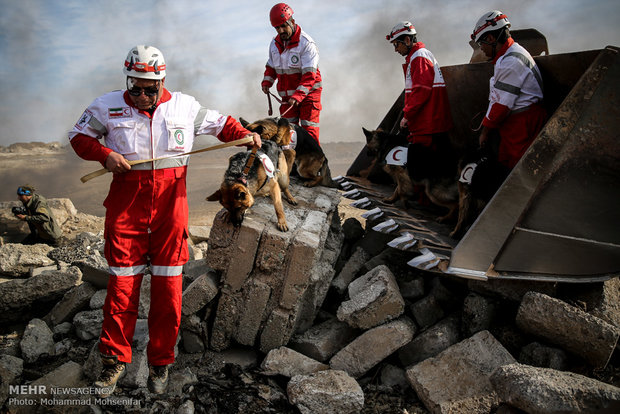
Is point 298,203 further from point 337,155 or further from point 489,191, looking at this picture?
point 337,155

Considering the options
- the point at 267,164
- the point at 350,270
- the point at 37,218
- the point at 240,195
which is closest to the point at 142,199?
the point at 240,195

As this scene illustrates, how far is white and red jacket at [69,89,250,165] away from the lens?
10.7 ft

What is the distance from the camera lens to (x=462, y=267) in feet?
12.8

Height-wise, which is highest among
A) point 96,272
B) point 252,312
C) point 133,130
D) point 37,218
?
point 133,130

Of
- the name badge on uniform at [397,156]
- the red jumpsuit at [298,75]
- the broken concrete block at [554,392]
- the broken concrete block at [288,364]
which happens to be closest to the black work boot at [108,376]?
the broken concrete block at [288,364]

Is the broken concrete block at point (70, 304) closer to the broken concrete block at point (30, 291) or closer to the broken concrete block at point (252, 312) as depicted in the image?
the broken concrete block at point (30, 291)

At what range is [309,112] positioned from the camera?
7.07 m

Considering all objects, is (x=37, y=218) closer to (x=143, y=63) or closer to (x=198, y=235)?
(x=198, y=235)

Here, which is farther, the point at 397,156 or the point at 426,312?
the point at 397,156

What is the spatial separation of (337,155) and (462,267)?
78.3 feet

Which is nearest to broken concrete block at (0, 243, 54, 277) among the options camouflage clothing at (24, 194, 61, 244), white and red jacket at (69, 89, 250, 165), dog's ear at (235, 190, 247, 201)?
camouflage clothing at (24, 194, 61, 244)

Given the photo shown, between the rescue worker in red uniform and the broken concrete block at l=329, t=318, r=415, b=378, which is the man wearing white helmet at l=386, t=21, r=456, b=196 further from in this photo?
the broken concrete block at l=329, t=318, r=415, b=378

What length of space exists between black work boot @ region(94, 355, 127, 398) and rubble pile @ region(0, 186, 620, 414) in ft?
0.40

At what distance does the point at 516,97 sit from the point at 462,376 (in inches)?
115
